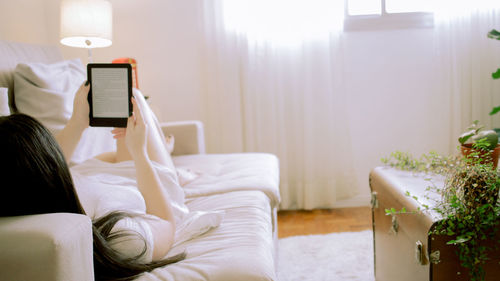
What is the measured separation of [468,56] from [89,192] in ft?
8.54

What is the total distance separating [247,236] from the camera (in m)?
1.09

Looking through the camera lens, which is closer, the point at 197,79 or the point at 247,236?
the point at 247,236

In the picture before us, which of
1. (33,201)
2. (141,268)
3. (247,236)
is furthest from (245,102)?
(33,201)

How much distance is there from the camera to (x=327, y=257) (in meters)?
2.00

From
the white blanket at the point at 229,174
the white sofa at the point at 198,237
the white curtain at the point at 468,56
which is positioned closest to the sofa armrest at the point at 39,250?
the white sofa at the point at 198,237

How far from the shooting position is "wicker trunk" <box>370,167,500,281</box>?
1.08 metres

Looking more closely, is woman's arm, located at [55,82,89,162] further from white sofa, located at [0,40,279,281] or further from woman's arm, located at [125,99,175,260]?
white sofa, located at [0,40,279,281]

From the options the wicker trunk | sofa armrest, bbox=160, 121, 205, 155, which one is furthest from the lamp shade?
the wicker trunk

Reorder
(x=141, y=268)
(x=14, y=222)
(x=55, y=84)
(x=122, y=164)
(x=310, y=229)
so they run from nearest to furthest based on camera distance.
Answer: (x=14, y=222)
(x=141, y=268)
(x=122, y=164)
(x=55, y=84)
(x=310, y=229)

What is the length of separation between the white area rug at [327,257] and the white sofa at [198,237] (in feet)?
1.47

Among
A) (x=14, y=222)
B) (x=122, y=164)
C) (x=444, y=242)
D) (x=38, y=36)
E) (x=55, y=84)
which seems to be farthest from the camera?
(x=38, y=36)

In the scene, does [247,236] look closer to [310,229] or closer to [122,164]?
[122,164]

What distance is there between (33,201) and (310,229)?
1944 mm

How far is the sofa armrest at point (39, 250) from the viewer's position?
0.60 metres
